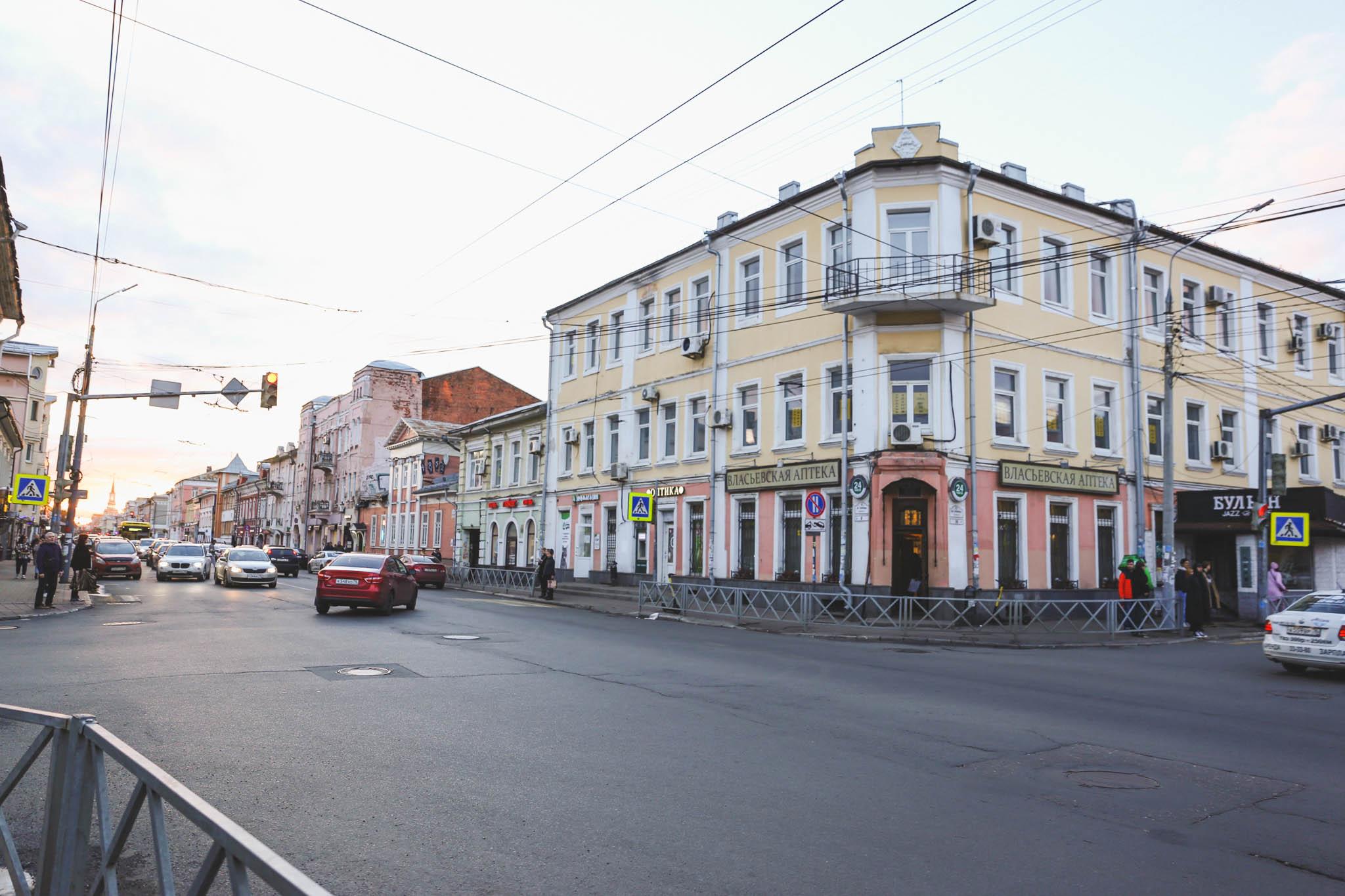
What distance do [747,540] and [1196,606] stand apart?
1237cm

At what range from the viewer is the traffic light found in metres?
24.2

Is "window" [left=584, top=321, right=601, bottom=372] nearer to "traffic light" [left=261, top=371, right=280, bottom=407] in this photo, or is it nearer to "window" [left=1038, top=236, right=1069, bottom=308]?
"traffic light" [left=261, top=371, right=280, bottom=407]

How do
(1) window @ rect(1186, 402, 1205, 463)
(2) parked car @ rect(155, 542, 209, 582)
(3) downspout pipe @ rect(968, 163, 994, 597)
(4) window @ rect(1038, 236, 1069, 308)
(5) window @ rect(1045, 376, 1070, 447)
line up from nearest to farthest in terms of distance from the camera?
(3) downspout pipe @ rect(968, 163, 994, 597) → (5) window @ rect(1045, 376, 1070, 447) → (4) window @ rect(1038, 236, 1069, 308) → (1) window @ rect(1186, 402, 1205, 463) → (2) parked car @ rect(155, 542, 209, 582)

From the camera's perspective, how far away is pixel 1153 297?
2956 cm

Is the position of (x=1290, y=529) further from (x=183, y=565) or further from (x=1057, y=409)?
(x=183, y=565)

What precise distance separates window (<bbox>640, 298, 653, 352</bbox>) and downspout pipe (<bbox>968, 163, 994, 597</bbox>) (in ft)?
42.8

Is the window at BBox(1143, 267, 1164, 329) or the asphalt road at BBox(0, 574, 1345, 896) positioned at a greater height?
the window at BBox(1143, 267, 1164, 329)

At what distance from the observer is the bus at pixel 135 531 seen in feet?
300

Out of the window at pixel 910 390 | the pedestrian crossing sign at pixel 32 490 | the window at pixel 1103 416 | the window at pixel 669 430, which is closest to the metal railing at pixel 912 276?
the window at pixel 910 390

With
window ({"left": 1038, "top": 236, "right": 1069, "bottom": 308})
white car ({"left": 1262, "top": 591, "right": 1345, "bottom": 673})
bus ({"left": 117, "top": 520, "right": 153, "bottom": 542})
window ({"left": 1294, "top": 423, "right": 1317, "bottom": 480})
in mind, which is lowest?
white car ({"left": 1262, "top": 591, "right": 1345, "bottom": 673})

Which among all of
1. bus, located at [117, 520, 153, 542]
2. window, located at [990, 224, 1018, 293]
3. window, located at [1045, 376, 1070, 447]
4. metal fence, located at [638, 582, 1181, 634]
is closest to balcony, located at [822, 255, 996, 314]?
window, located at [990, 224, 1018, 293]

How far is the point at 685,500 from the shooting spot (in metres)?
31.5

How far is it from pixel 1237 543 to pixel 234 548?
34677mm

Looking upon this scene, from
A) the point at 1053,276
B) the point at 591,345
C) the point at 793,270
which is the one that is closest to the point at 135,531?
the point at 591,345
